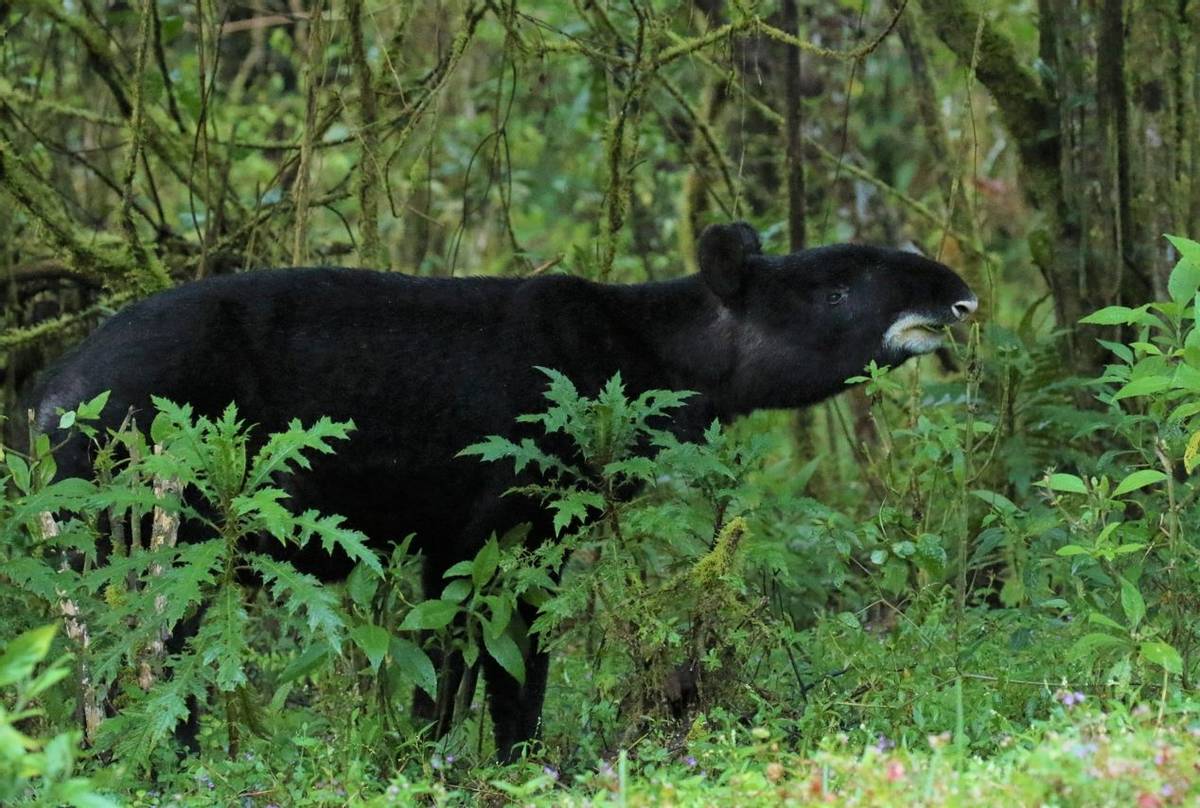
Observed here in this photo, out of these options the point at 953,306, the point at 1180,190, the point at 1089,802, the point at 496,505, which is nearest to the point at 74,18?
the point at 496,505

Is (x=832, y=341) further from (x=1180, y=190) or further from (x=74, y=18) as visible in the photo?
(x=74, y=18)

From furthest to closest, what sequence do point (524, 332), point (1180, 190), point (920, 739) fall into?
point (1180, 190)
point (524, 332)
point (920, 739)

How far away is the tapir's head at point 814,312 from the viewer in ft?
22.6

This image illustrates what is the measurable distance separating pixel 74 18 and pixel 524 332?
4107 mm

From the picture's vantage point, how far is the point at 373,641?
17.1ft

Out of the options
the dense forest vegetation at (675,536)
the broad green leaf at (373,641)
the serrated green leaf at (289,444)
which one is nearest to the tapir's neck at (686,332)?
the dense forest vegetation at (675,536)

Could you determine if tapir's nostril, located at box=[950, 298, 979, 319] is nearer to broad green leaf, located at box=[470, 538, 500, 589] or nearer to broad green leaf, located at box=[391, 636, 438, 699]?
broad green leaf, located at box=[470, 538, 500, 589]

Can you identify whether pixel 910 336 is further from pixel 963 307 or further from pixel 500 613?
pixel 500 613

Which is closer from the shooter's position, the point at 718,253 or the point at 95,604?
the point at 95,604

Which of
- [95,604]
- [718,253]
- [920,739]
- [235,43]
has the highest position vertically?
[235,43]

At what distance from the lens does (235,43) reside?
15602 millimetres

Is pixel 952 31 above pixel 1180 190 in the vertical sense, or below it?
above

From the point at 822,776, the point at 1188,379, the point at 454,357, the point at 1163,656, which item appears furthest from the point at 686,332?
the point at 822,776

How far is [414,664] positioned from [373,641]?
0.73 feet
